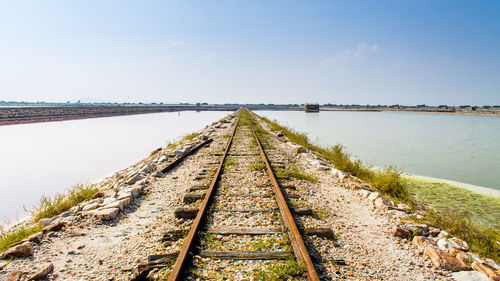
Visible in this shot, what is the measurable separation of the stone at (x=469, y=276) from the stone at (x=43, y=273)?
15.0ft

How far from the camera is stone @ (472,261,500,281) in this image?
9.84 ft

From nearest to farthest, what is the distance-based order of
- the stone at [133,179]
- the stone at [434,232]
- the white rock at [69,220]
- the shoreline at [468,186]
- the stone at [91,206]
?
the stone at [434,232], the white rock at [69,220], the stone at [91,206], the stone at [133,179], the shoreline at [468,186]

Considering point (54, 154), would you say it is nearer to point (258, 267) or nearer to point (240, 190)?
point (240, 190)

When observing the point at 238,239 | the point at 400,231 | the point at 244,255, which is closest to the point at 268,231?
the point at 238,239

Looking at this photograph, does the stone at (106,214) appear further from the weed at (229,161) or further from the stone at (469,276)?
the stone at (469,276)

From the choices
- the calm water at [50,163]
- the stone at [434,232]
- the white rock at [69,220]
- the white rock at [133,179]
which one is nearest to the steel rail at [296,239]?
the stone at [434,232]

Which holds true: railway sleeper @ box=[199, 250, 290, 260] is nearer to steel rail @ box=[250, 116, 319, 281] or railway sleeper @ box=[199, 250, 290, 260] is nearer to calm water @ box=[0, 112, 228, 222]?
steel rail @ box=[250, 116, 319, 281]

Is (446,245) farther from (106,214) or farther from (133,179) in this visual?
(133,179)

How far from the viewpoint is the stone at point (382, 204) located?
5162mm

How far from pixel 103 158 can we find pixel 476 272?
47.3ft

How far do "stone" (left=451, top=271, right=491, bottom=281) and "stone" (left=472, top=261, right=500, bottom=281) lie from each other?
0.08 meters

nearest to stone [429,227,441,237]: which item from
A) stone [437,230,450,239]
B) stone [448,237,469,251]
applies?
stone [437,230,450,239]

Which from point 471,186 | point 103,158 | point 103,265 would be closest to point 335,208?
point 103,265

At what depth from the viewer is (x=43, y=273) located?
2.99 m
